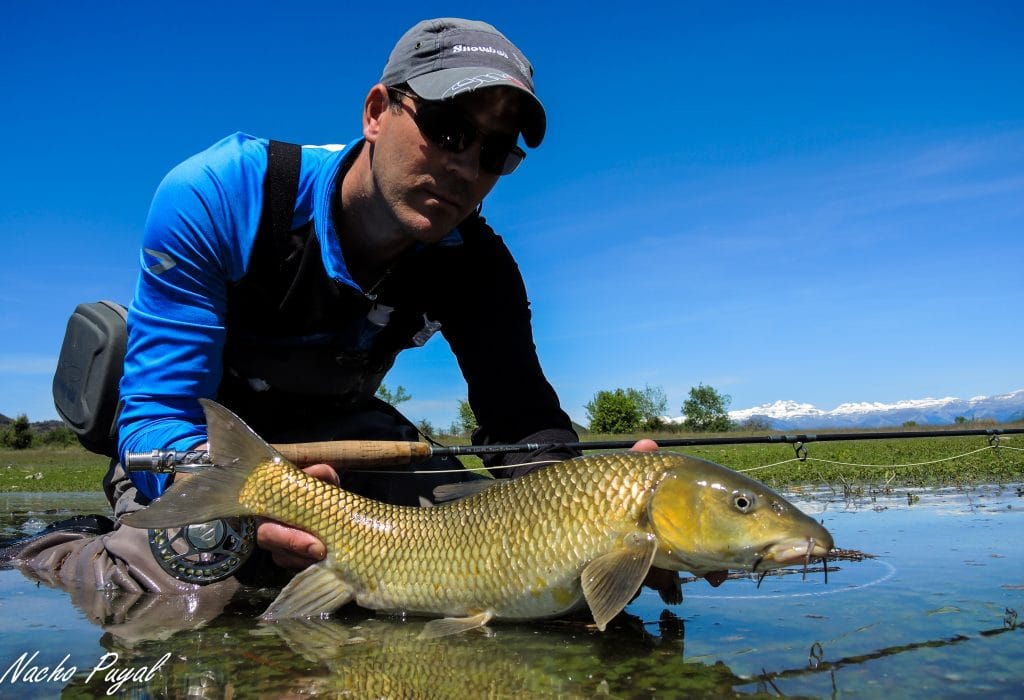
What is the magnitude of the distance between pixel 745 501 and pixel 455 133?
79.4 inches

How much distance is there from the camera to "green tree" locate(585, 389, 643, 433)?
309 ft

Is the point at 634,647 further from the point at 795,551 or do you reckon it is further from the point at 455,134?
the point at 455,134

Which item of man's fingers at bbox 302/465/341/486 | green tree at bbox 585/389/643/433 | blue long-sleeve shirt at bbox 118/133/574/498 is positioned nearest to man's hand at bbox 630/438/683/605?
man's fingers at bbox 302/465/341/486

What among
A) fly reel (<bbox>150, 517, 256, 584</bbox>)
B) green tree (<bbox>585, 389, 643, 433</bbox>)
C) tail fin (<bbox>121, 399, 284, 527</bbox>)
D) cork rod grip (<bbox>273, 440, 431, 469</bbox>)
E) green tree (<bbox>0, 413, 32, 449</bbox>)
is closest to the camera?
tail fin (<bbox>121, 399, 284, 527</bbox>)

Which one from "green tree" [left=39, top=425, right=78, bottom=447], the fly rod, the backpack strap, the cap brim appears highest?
the cap brim

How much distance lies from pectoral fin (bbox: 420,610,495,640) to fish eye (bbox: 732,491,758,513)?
0.91m

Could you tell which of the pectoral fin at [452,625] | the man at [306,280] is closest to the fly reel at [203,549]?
the man at [306,280]

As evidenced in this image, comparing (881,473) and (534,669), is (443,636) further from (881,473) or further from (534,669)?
(881,473)

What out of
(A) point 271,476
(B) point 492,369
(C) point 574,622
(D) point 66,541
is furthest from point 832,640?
(D) point 66,541

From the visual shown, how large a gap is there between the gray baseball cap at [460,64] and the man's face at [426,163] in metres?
0.08

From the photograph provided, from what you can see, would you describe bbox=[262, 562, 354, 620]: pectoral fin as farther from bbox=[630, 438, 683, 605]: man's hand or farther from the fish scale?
bbox=[630, 438, 683, 605]: man's hand

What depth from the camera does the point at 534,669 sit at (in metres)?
2.11

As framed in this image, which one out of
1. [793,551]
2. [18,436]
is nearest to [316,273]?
[793,551]

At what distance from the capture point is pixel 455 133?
11.2ft
